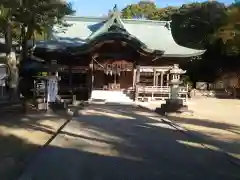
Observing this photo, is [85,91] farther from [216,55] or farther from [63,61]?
[216,55]

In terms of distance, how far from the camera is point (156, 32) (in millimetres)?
36500

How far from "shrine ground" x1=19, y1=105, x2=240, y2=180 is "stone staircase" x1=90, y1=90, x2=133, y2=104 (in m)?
15.0

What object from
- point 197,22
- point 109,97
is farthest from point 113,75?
point 197,22

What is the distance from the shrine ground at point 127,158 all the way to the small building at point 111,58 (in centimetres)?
1656

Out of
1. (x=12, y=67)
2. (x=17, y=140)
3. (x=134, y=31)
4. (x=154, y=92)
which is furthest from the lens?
(x=134, y=31)

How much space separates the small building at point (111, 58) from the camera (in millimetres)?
29281

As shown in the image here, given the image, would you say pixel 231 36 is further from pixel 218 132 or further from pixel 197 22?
pixel 218 132

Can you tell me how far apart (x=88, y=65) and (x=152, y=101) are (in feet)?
18.9

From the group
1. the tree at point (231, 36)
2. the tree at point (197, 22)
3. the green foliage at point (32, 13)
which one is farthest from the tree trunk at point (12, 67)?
the tree at point (197, 22)

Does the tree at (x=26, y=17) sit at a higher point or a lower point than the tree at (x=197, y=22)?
lower

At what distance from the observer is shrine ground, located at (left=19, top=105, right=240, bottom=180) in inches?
279

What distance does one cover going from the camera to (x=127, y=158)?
28.1 feet

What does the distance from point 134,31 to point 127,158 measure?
2808 cm

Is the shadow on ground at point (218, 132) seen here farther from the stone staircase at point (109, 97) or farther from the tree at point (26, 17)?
the stone staircase at point (109, 97)
